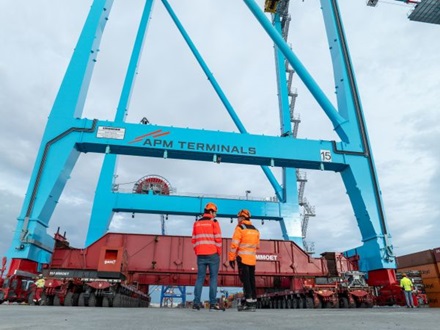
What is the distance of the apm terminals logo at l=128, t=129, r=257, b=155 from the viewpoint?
10586 mm

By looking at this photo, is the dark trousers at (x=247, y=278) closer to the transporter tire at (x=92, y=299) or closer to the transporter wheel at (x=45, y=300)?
the transporter tire at (x=92, y=299)

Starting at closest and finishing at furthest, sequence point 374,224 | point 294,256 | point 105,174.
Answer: point 374,224
point 294,256
point 105,174

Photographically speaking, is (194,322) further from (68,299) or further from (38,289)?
(38,289)

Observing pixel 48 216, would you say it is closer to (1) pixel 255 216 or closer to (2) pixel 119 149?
(2) pixel 119 149

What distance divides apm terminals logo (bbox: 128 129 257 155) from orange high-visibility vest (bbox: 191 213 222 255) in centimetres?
557

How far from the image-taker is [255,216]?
688 inches

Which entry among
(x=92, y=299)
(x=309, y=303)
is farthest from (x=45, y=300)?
(x=309, y=303)

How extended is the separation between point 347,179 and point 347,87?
3.73 m

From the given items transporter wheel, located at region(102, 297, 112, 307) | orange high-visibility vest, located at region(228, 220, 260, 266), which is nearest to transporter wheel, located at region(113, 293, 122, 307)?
transporter wheel, located at region(102, 297, 112, 307)

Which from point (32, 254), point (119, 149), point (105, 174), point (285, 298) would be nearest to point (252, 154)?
point (119, 149)

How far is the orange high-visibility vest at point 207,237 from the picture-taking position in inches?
207

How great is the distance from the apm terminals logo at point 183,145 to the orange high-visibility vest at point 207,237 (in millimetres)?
5569

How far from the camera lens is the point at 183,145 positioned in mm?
10742

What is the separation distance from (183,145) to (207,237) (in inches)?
230
